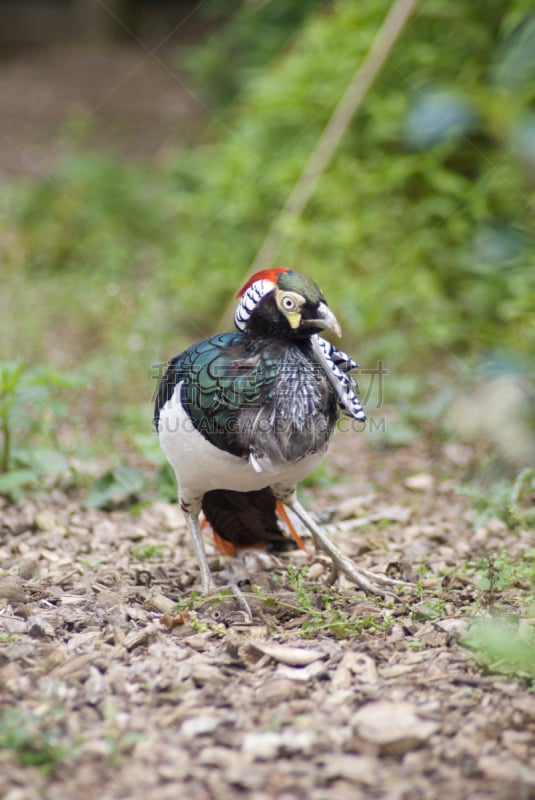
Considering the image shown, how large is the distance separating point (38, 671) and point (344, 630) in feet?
3.05

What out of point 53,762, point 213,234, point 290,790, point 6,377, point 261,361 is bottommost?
point 290,790

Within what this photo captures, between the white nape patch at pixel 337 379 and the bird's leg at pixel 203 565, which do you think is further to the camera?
the bird's leg at pixel 203 565

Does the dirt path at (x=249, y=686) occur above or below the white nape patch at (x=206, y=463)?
below

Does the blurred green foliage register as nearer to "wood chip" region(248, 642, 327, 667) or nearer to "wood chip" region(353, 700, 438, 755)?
"wood chip" region(248, 642, 327, 667)

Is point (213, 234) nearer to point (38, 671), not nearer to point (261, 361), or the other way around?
point (261, 361)

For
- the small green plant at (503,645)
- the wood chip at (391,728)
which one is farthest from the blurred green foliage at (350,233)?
the wood chip at (391,728)

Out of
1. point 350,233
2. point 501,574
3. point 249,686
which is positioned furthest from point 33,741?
point 350,233

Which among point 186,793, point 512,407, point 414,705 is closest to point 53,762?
point 186,793

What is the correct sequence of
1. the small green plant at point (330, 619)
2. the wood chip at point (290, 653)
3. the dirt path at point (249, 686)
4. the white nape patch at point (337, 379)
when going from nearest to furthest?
the dirt path at point (249, 686), the wood chip at point (290, 653), the small green plant at point (330, 619), the white nape patch at point (337, 379)

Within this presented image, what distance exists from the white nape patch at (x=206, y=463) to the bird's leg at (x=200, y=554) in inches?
9.3

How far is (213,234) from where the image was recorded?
7.47m

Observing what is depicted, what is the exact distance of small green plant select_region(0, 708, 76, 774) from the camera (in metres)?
1.92

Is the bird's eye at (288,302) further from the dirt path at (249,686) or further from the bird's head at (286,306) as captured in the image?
the dirt path at (249,686)

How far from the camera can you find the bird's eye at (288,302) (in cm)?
272
